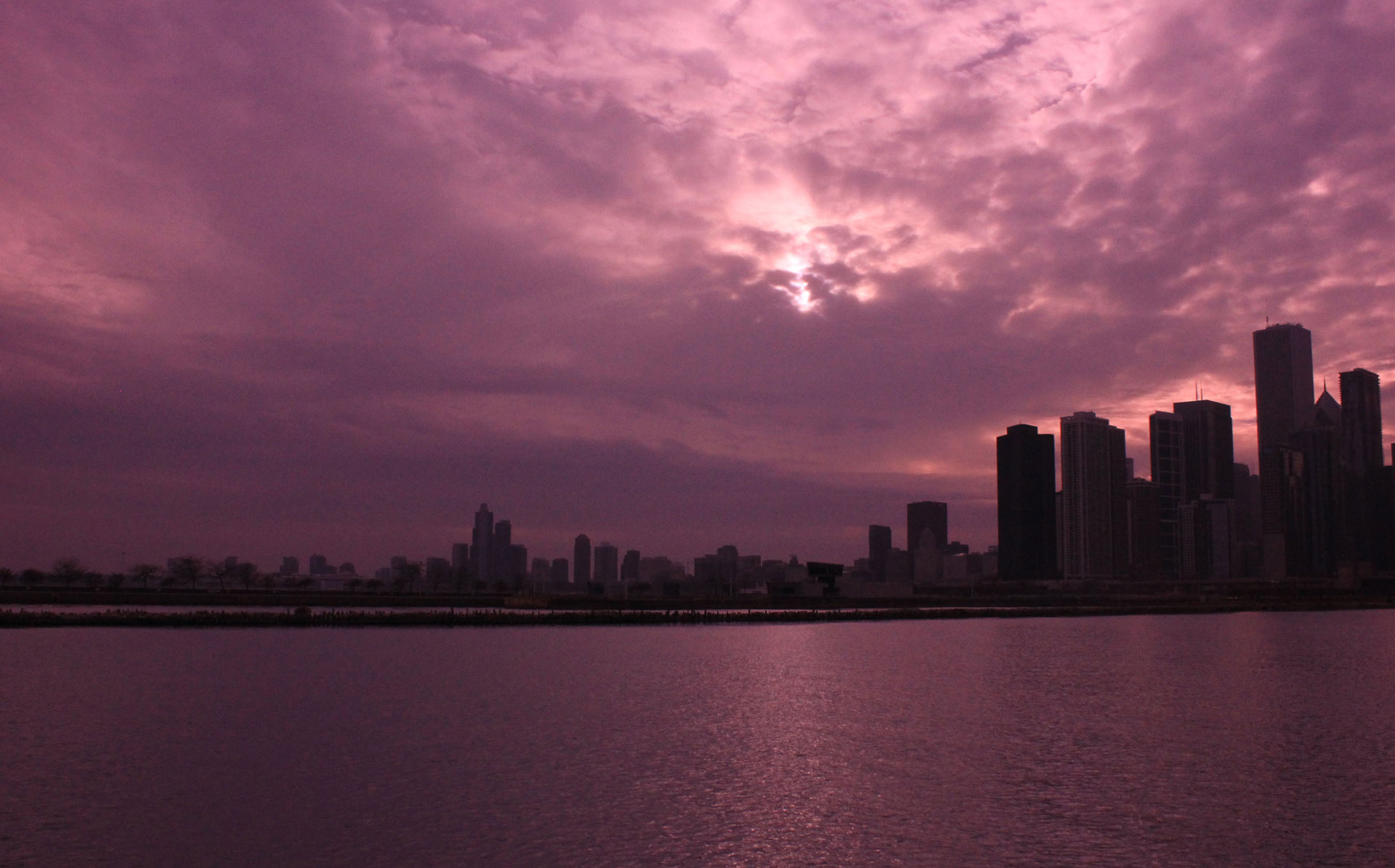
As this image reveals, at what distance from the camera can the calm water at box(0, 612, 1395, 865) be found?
98.6 ft

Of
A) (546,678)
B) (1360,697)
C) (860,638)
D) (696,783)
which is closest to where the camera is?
(696,783)

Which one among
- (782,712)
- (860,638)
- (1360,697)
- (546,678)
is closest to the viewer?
(782,712)

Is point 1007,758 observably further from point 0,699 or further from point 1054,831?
point 0,699

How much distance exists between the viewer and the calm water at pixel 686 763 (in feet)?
98.6

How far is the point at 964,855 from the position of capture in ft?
95.2

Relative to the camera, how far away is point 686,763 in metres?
42.7

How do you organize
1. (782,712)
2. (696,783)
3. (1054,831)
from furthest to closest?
(782,712), (696,783), (1054,831)

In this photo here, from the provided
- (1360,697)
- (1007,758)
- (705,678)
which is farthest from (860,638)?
(1007,758)

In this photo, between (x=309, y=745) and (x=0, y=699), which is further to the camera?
(x=0, y=699)

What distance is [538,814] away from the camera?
110 ft

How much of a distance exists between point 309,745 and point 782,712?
26676 millimetres

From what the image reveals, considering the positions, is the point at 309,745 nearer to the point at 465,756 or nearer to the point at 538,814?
the point at 465,756

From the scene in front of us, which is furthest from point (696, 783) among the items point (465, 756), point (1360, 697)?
point (1360, 697)

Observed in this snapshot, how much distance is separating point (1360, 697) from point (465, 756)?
197 ft
